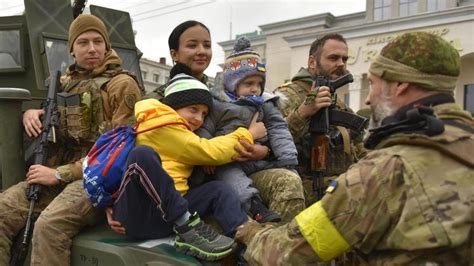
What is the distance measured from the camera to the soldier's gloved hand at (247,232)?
2.38 meters

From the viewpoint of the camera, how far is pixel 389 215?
1.89 meters

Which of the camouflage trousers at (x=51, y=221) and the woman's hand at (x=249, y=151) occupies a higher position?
the woman's hand at (x=249, y=151)

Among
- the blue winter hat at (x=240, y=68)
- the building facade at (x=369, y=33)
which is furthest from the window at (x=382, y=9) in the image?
the blue winter hat at (x=240, y=68)

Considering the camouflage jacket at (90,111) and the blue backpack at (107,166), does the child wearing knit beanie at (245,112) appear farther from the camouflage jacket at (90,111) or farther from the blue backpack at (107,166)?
the camouflage jacket at (90,111)

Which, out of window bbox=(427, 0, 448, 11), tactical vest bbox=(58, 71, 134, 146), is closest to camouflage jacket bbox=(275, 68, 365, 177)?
tactical vest bbox=(58, 71, 134, 146)

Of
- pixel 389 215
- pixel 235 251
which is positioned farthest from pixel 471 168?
pixel 235 251

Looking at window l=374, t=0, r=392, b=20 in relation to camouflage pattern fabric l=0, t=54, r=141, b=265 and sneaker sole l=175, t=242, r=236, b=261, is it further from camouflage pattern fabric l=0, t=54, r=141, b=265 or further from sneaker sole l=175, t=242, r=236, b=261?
sneaker sole l=175, t=242, r=236, b=261

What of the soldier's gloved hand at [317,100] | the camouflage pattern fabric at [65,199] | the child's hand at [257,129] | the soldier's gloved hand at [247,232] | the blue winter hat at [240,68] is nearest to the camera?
the soldier's gloved hand at [247,232]

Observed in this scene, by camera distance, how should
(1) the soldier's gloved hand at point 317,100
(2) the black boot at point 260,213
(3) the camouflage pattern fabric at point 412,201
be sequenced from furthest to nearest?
(1) the soldier's gloved hand at point 317,100, (2) the black boot at point 260,213, (3) the camouflage pattern fabric at point 412,201

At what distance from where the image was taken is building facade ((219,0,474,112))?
21406mm

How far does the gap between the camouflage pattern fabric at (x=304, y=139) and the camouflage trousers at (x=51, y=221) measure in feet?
4.56

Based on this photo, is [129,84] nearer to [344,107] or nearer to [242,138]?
[242,138]

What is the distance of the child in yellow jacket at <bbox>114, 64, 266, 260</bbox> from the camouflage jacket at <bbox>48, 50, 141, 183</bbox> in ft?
1.52

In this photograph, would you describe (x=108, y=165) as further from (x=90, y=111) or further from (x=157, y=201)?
(x=90, y=111)
